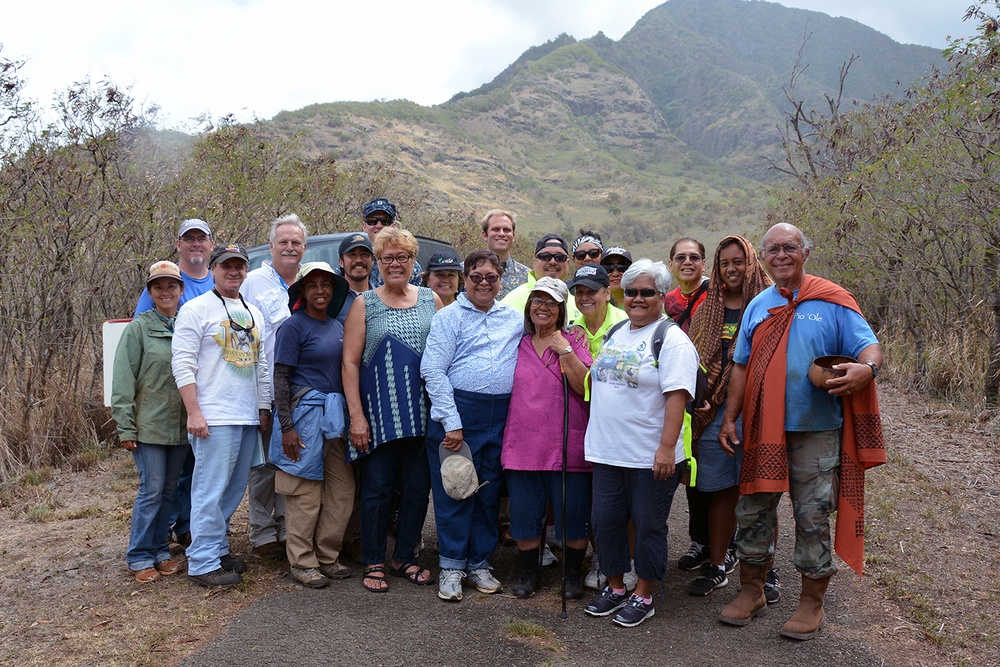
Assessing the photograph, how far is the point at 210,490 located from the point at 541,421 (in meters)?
2.05

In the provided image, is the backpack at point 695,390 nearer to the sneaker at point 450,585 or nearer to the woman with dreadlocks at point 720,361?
the woman with dreadlocks at point 720,361

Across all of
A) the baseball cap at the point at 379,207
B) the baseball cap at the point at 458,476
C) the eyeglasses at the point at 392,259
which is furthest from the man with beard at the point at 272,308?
the baseball cap at the point at 458,476

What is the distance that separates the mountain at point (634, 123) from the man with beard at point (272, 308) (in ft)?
39.4

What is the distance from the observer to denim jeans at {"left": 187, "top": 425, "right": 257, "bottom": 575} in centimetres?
475

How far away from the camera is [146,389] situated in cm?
487

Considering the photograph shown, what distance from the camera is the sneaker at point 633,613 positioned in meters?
4.38

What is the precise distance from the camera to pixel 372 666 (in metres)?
3.89

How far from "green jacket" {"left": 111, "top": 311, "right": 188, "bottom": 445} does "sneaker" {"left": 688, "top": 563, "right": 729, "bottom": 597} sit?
3.32 meters

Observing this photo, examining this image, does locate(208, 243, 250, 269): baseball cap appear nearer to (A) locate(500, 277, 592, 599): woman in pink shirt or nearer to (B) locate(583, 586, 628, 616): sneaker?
(A) locate(500, 277, 592, 599): woman in pink shirt

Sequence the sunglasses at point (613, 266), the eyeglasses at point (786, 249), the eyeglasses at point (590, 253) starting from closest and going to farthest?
the eyeglasses at point (786, 249) < the eyeglasses at point (590, 253) < the sunglasses at point (613, 266)

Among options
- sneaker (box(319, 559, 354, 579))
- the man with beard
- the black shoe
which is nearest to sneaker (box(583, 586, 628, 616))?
the black shoe

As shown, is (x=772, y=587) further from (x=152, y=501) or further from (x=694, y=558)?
(x=152, y=501)

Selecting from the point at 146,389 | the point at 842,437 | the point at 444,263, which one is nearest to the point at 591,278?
the point at 444,263

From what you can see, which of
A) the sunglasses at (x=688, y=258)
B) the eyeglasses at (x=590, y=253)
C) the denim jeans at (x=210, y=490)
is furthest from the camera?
the eyeglasses at (x=590, y=253)
